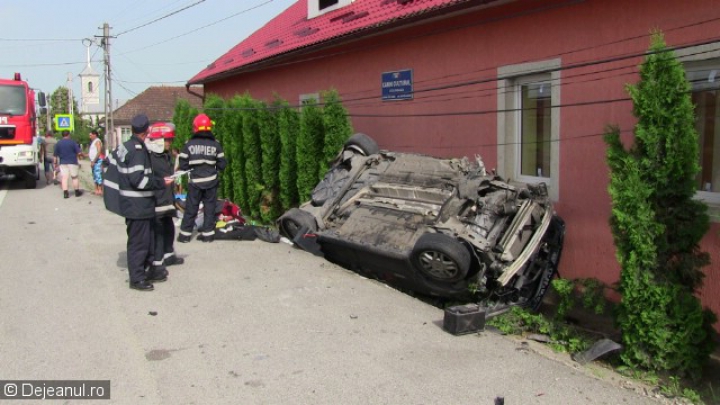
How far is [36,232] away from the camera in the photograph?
1023 centimetres

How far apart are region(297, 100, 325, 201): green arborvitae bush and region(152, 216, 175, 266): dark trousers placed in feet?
9.81

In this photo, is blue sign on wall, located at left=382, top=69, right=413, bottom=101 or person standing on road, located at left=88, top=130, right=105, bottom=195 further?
person standing on road, located at left=88, top=130, right=105, bottom=195

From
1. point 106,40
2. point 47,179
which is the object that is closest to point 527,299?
point 47,179

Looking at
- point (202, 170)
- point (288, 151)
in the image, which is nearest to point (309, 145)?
point (288, 151)

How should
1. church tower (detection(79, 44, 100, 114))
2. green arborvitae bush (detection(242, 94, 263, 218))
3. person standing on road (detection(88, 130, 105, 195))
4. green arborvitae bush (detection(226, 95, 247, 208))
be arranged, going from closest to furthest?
1. green arborvitae bush (detection(242, 94, 263, 218))
2. green arborvitae bush (detection(226, 95, 247, 208))
3. person standing on road (detection(88, 130, 105, 195))
4. church tower (detection(79, 44, 100, 114))

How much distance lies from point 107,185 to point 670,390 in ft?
18.5

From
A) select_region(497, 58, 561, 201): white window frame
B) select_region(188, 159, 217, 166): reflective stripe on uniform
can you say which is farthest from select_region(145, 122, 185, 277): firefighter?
select_region(497, 58, 561, 201): white window frame

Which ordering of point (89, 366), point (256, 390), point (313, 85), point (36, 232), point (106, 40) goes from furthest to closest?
point (106, 40)
point (313, 85)
point (36, 232)
point (89, 366)
point (256, 390)

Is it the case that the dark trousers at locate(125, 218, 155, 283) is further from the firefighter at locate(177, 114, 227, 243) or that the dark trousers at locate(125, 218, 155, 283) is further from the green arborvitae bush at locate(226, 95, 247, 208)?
the green arborvitae bush at locate(226, 95, 247, 208)

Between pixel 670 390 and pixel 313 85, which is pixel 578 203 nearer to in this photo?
pixel 670 390

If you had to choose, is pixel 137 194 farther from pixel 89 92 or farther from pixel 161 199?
pixel 89 92

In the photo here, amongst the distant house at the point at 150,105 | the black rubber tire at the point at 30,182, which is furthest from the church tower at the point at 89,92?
the black rubber tire at the point at 30,182

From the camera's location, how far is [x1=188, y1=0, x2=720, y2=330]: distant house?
5.98m

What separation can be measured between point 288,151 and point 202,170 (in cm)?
233
